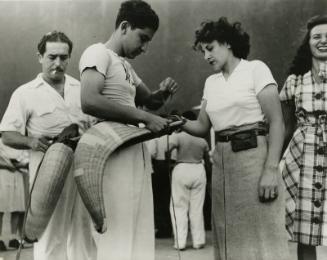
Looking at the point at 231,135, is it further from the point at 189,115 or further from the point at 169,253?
the point at 169,253

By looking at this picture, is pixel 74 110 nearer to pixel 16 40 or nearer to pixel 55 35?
pixel 55 35

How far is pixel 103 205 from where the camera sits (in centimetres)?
125

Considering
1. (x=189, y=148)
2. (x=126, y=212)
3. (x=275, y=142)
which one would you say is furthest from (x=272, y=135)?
(x=189, y=148)

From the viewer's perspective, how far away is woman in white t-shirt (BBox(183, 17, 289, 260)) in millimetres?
1381

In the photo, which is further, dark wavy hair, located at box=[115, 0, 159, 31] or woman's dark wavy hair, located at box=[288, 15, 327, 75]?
woman's dark wavy hair, located at box=[288, 15, 327, 75]

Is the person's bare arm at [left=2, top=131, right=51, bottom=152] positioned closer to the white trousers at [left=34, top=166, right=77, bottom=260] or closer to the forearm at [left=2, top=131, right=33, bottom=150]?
the forearm at [left=2, top=131, right=33, bottom=150]

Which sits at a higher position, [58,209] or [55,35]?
[55,35]

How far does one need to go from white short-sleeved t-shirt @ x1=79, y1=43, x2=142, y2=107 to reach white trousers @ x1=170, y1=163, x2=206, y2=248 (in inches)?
84.4

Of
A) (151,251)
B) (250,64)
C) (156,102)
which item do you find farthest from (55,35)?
(151,251)

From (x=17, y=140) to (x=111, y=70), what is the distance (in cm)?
56

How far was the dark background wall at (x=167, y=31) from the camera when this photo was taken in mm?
2395

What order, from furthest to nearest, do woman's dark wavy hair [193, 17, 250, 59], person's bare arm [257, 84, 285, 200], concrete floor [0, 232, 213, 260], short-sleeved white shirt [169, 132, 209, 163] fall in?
short-sleeved white shirt [169, 132, 209, 163] → concrete floor [0, 232, 213, 260] → woman's dark wavy hair [193, 17, 250, 59] → person's bare arm [257, 84, 285, 200]

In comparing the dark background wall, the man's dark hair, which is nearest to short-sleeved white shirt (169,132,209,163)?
the man's dark hair

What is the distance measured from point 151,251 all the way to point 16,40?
1.48 m
